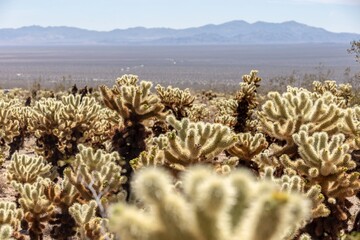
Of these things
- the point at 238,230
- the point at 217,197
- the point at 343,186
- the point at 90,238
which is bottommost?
the point at 90,238

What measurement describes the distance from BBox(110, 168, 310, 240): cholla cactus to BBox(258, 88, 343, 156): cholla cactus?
17.1 feet

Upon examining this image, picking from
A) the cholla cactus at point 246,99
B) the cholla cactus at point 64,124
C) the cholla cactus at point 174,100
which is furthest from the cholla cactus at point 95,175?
the cholla cactus at point 246,99

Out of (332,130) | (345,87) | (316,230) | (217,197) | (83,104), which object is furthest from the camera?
(345,87)

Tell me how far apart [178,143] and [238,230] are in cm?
409

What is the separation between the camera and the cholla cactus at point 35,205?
7.82 metres

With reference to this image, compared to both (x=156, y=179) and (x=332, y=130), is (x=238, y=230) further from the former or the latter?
(x=332, y=130)

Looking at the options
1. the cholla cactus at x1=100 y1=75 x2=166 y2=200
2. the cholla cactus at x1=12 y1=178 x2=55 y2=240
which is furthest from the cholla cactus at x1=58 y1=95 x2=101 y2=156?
the cholla cactus at x1=12 y1=178 x2=55 y2=240

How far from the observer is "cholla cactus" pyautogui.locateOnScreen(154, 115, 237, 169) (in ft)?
19.9

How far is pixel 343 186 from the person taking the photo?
6449 millimetres

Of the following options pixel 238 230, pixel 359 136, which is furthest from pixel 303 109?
pixel 238 230

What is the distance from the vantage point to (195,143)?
20.1 ft

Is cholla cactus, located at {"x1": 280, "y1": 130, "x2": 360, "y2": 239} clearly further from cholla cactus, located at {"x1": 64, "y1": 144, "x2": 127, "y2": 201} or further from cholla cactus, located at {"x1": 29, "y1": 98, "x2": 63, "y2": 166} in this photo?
cholla cactus, located at {"x1": 29, "y1": 98, "x2": 63, "y2": 166}

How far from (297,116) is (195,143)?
1973 millimetres

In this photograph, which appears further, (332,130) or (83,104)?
(83,104)
